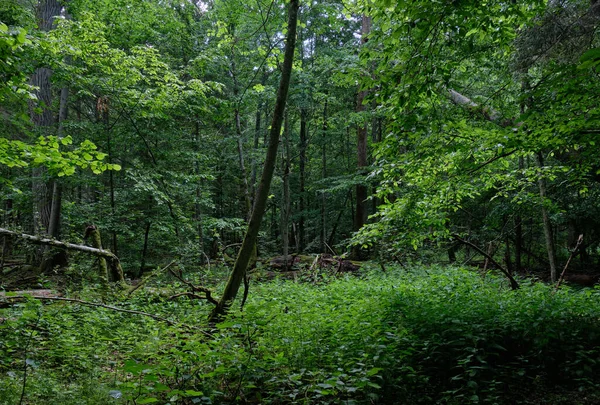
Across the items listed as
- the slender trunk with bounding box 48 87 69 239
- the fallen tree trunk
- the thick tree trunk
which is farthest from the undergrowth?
the slender trunk with bounding box 48 87 69 239

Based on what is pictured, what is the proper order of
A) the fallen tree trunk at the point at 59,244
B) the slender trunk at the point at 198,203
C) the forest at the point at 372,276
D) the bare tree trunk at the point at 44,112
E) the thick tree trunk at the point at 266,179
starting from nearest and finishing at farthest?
the forest at the point at 372,276 → the thick tree trunk at the point at 266,179 → the fallen tree trunk at the point at 59,244 → the bare tree trunk at the point at 44,112 → the slender trunk at the point at 198,203


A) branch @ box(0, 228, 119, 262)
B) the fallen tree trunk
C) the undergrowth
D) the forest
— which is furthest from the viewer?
branch @ box(0, 228, 119, 262)

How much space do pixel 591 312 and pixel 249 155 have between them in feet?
43.0

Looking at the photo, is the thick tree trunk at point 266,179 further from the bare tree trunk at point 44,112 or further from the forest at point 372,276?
the bare tree trunk at point 44,112

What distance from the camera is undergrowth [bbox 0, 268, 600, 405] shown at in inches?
130

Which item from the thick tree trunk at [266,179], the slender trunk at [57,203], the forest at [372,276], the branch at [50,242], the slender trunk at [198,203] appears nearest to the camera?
the forest at [372,276]

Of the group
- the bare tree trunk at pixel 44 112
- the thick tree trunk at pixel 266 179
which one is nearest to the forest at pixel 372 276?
the thick tree trunk at pixel 266 179

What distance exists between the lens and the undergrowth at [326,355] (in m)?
3.30

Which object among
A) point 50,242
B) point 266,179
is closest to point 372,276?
point 266,179

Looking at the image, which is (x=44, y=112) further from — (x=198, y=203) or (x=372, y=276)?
(x=372, y=276)

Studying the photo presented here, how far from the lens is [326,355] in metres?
3.77

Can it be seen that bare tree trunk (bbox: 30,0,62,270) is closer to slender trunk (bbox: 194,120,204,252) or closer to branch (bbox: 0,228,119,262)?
slender trunk (bbox: 194,120,204,252)

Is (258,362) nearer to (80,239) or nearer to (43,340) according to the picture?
(43,340)

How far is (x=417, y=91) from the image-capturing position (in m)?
4.28
